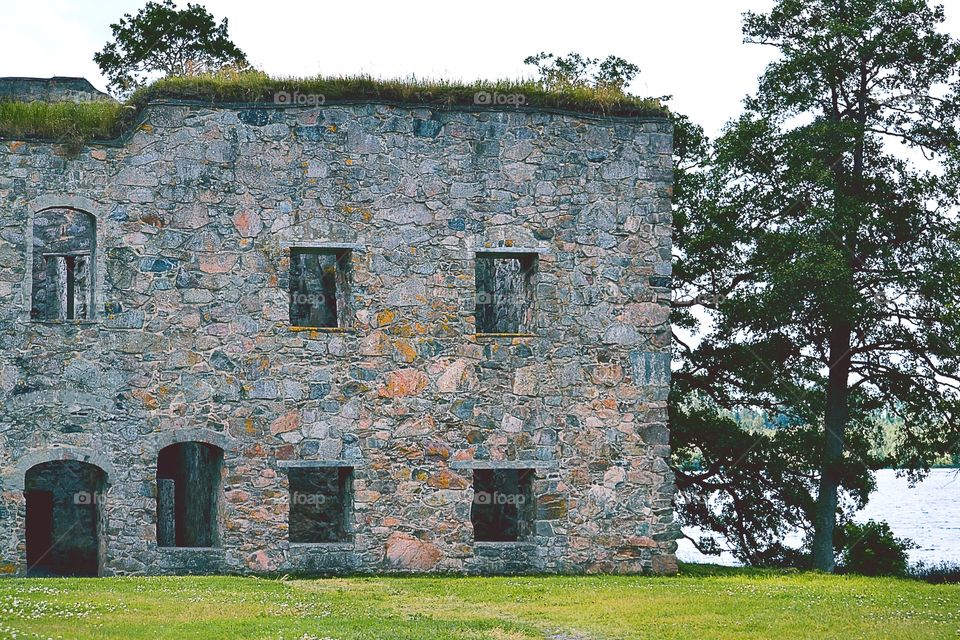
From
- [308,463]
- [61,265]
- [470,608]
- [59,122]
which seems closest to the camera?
[470,608]

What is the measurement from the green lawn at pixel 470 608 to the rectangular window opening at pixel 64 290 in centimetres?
1047

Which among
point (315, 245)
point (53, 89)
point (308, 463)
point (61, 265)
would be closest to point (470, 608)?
point (308, 463)

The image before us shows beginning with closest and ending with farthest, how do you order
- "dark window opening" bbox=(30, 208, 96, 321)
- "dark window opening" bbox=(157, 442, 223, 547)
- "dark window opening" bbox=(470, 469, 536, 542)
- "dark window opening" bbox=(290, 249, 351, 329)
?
1. "dark window opening" bbox=(157, 442, 223, 547)
2. "dark window opening" bbox=(470, 469, 536, 542)
3. "dark window opening" bbox=(30, 208, 96, 321)
4. "dark window opening" bbox=(290, 249, 351, 329)

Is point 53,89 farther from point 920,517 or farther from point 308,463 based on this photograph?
point 920,517

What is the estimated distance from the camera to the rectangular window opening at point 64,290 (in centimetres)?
2583

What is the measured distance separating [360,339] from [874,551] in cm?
1075

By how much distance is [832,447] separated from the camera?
2433 cm

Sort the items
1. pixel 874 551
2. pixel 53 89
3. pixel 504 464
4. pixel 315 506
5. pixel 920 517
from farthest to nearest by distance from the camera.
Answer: pixel 920 517 → pixel 315 506 → pixel 53 89 → pixel 874 551 → pixel 504 464

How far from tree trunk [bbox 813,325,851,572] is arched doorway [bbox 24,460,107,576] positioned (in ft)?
44.3

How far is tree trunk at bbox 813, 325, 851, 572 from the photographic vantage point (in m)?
24.2

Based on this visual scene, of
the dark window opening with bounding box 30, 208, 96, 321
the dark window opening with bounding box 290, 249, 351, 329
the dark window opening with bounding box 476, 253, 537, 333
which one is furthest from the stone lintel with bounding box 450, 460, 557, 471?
the dark window opening with bounding box 30, 208, 96, 321

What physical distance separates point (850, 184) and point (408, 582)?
1189cm

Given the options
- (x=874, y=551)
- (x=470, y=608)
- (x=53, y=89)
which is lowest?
(x=874, y=551)

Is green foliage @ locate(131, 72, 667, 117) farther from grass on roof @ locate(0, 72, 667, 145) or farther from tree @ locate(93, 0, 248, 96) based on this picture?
tree @ locate(93, 0, 248, 96)
